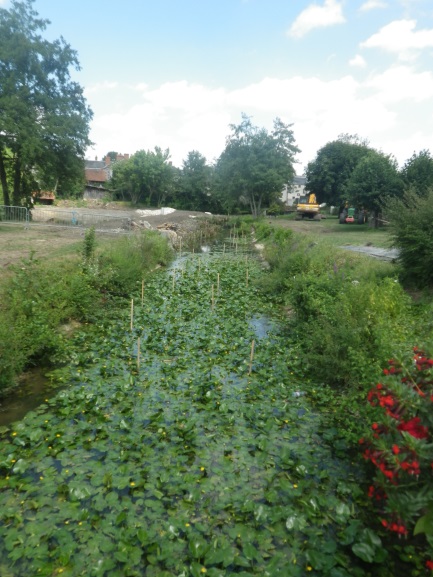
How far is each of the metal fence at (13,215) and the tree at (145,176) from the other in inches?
1368

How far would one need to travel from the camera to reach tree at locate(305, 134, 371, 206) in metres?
47.6

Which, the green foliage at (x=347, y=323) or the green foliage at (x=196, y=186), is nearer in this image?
the green foliage at (x=347, y=323)

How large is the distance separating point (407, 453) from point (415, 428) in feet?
0.90

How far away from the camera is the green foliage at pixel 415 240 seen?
11.0 meters

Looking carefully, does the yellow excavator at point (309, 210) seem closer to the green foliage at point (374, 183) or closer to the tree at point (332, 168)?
the tree at point (332, 168)

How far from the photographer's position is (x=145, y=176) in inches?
2244

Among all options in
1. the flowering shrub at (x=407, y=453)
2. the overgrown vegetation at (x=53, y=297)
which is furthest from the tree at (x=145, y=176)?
the flowering shrub at (x=407, y=453)

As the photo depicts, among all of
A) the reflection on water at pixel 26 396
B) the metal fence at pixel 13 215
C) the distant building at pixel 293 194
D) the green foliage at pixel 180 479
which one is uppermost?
the distant building at pixel 293 194

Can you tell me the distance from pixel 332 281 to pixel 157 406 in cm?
552

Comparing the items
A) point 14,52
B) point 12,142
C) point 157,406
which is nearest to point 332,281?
point 157,406

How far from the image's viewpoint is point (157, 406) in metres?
6.51

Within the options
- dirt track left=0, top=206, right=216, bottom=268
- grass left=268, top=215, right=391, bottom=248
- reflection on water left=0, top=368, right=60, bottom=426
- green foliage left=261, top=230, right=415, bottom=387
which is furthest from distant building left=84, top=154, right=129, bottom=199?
reflection on water left=0, top=368, right=60, bottom=426

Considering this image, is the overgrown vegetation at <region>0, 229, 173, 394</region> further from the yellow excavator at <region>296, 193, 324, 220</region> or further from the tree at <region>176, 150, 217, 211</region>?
the tree at <region>176, 150, 217, 211</region>

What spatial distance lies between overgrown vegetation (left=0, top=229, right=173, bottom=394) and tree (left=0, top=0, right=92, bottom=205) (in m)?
12.1
